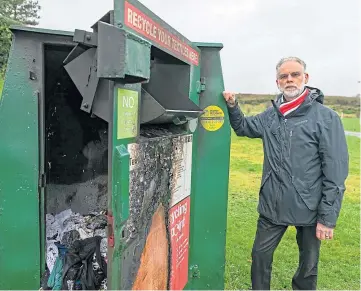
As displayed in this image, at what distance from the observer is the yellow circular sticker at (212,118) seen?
301cm

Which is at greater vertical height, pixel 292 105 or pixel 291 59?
pixel 291 59

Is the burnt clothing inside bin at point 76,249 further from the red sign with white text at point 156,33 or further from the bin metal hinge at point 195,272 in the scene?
the red sign with white text at point 156,33

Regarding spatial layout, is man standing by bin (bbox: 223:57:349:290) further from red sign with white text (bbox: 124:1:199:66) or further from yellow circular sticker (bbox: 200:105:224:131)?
red sign with white text (bbox: 124:1:199:66)

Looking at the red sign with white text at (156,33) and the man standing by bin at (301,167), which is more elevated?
the red sign with white text at (156,33)

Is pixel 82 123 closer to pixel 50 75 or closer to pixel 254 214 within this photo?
pixel 50 75

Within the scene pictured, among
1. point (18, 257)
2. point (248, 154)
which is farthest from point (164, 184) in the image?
point (248, 154)

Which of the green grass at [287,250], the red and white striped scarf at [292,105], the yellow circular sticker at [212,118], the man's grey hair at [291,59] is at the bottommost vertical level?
the green grass at [287,250]

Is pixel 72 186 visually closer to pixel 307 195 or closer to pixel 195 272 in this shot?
pixel 195 272

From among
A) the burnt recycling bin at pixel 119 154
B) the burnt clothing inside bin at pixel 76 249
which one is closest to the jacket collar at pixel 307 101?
the burnt recycling bin at pixel 119 154

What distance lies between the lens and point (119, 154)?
5.55 feet

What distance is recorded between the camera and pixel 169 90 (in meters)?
2.57

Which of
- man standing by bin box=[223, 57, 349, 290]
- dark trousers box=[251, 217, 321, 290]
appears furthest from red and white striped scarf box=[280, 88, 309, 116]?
dark trousers box=[251, 217, 321, 290]

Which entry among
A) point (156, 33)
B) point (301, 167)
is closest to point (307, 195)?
point (301, 167)

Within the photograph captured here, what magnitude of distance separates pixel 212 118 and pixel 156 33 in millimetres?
1065
